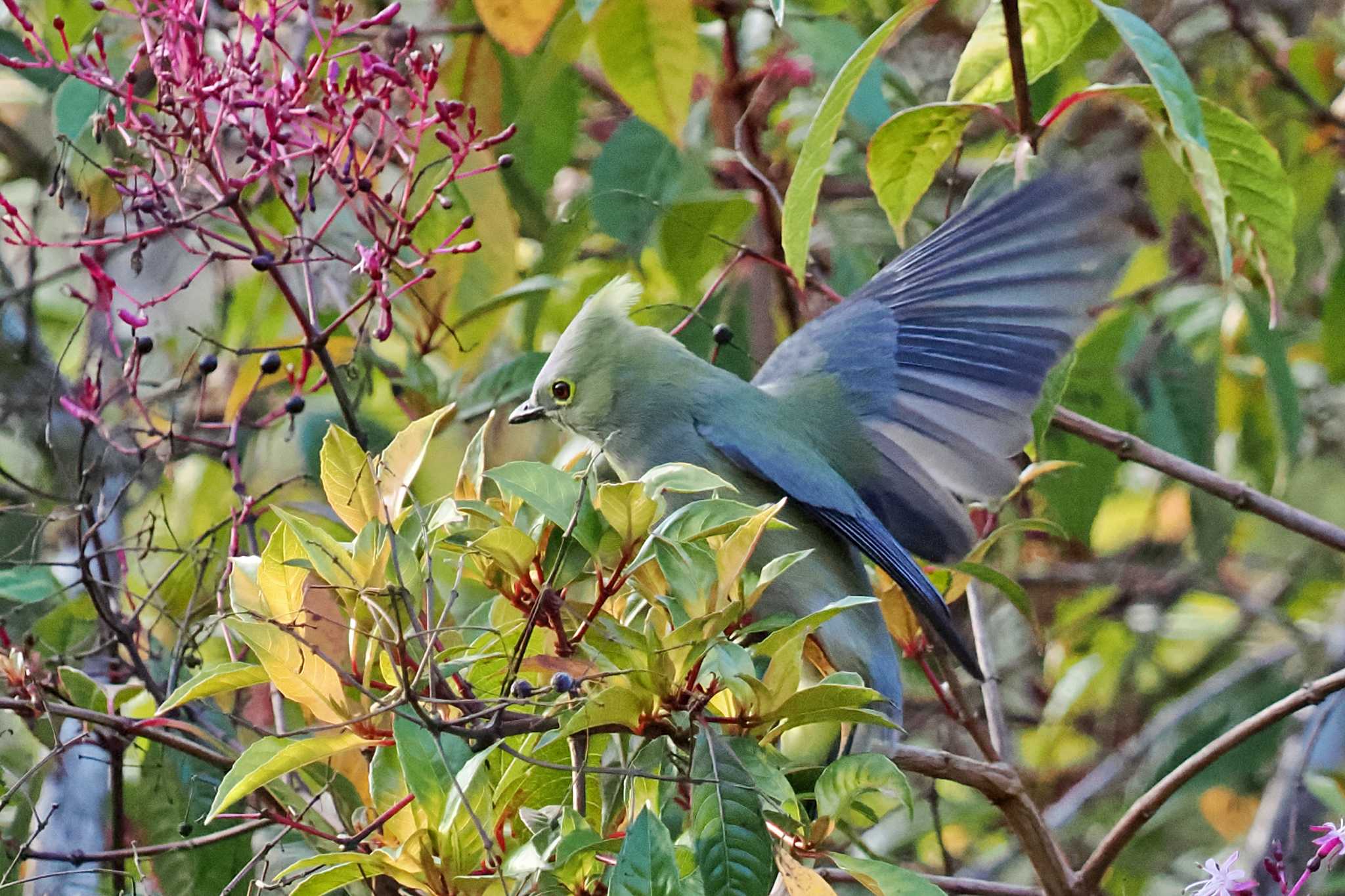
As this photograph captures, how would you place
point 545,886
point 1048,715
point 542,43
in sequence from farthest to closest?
point 1048,715 → point 542,43 → point 545,886

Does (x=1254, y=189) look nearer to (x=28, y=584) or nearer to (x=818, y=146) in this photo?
(x=818, y=146)

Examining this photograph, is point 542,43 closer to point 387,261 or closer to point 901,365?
point 901,365

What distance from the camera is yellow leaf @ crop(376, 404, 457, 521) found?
6.08ft

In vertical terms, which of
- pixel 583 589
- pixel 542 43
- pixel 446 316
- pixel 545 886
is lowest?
pixel 545 886

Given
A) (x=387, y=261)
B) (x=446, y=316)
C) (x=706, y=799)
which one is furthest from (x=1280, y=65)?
(x=706, y=799)

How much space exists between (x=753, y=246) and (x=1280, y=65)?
1.76m

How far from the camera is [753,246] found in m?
4.03

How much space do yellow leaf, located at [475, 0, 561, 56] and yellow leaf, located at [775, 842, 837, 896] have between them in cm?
189

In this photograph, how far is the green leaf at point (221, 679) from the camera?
5.38 ft

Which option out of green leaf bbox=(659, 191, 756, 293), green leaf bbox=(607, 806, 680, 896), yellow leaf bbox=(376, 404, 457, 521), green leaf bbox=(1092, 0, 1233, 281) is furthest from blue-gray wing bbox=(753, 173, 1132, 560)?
green leaf bbox=(607, 806, 680, 896)

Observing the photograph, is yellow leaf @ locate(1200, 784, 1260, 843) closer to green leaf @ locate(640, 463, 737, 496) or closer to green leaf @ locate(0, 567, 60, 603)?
green leaf @ locate(640, 463, 737, 496)

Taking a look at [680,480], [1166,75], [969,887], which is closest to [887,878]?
[680,480]

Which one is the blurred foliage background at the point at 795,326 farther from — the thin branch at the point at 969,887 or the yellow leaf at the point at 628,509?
the yellow leaf at the point at 628,509

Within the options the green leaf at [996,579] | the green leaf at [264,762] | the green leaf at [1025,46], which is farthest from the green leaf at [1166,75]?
the green leaf at [264,762]
